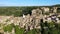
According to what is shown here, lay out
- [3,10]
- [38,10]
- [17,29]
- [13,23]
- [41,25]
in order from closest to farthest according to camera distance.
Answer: [41,25]
[17,29]
[13,23]
[38,10]
[3,10]

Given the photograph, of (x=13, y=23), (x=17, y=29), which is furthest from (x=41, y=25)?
(x=13, y=23)

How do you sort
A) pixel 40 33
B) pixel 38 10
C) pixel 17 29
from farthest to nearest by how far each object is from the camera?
1. pixel 38 10
2. pixel 17 29
3. pixel 40 33

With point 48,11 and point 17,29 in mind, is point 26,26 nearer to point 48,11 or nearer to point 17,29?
point 17,29

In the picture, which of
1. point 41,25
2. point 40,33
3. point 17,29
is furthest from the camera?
point 17,29

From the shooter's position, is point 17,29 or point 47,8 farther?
point 47,8

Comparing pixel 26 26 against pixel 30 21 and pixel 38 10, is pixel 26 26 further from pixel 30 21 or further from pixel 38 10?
pixel 38 10

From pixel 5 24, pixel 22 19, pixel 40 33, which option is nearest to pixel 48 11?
pixel 22 19
